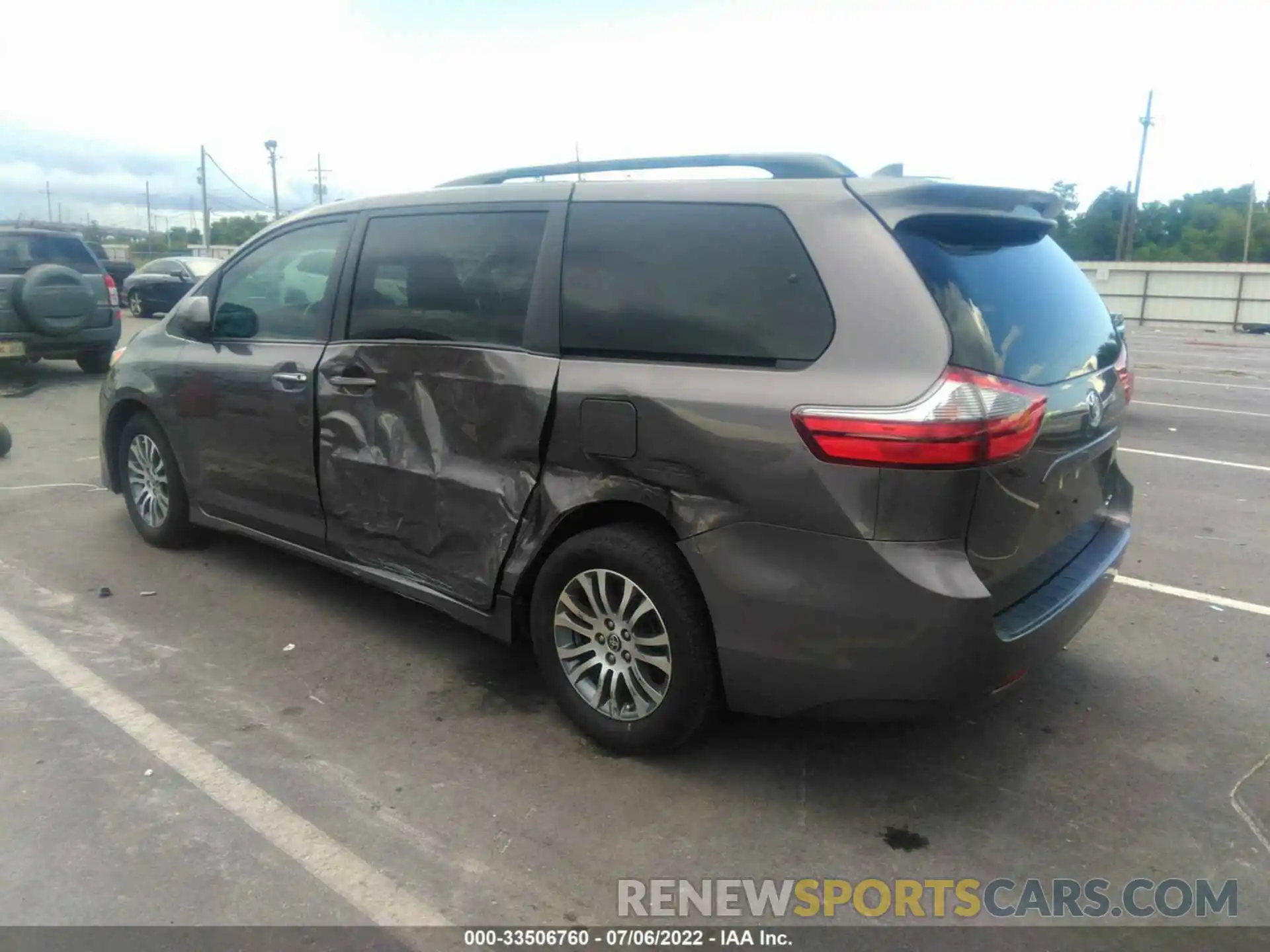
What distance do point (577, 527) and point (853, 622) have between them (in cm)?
105

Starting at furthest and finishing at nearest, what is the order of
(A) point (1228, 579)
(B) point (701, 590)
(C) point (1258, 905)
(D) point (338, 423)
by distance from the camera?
(A) point (1228, 579) < (D) point (338, 423) < (B) point (701, 590) < (C) point (1258, 905)

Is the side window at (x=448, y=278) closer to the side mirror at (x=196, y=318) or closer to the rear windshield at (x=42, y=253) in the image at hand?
the side mirror at (x=196, y=318)

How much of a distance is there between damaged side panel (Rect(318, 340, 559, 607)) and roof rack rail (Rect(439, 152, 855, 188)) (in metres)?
0.78

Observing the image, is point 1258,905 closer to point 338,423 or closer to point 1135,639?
point 1135,639

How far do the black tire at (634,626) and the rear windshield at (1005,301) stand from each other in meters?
1.07

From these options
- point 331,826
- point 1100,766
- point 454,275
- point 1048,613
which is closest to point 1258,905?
point 1100,766

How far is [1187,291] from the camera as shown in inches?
1233

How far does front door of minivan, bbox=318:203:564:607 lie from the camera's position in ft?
11.3

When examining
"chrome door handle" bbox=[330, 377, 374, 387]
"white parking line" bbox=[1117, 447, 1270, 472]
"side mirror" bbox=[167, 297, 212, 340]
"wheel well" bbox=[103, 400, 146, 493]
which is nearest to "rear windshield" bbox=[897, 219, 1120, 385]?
"chrome door handle" bbox=[330, 377, 374, 387]

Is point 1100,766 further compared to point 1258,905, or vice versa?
point 1100,766

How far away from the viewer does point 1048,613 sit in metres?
2.96

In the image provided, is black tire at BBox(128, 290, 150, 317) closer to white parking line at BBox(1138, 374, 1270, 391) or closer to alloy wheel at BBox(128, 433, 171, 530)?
alloy wheel at BBox(128, 433, 171, 530)

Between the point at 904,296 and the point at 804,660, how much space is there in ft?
3.48

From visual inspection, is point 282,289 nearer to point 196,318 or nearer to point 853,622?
point 196,318
